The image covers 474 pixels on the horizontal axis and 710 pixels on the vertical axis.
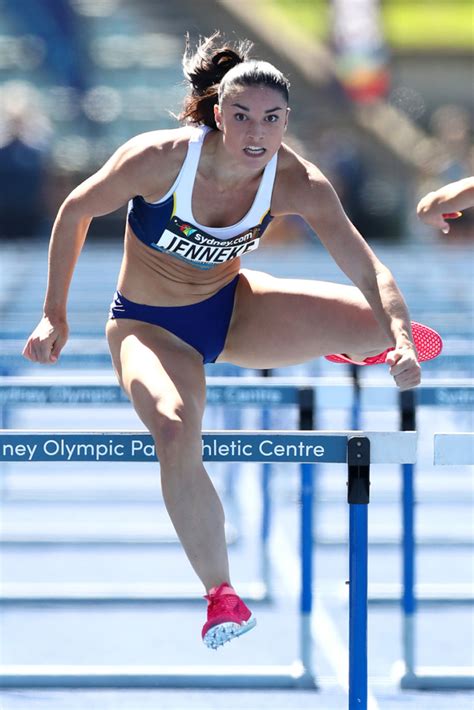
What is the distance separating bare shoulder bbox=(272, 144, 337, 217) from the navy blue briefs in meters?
0.46

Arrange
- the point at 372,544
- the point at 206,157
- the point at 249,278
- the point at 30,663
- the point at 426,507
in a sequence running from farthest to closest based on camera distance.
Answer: the point at 426,507, the point at 372,544, the point at 30,663, the point at 249,278, the point at 206,157

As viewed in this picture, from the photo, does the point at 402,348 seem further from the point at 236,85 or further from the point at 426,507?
the point at 426,507

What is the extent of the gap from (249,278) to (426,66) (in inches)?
677

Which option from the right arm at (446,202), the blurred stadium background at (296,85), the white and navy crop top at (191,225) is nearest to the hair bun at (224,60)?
the white and navy crop top at (191,225)

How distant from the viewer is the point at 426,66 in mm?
20688

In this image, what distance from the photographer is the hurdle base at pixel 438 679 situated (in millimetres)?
4805

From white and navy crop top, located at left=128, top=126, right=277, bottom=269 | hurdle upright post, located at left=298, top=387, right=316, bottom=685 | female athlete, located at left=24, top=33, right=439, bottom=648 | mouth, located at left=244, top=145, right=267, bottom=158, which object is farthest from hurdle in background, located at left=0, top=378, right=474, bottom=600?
mouth, located at left=244, top=145, right=267, bottom=158

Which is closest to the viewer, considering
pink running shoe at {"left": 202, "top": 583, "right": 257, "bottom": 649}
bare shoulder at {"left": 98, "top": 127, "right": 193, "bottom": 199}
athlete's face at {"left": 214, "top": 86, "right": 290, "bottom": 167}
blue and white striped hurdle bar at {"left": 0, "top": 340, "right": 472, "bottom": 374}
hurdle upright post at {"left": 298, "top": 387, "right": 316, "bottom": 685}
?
pink running shoe at {"left": 202, "top": 583, "right": 257, "bottom": 649}

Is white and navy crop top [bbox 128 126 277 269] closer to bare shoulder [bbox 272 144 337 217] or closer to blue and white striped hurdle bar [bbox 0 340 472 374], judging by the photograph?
bare shoulder [bbox 272 144 337 217]

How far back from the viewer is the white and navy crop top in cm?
378

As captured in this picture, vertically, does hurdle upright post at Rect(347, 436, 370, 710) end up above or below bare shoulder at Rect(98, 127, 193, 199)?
below

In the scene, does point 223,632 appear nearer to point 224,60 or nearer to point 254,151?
point 254,151

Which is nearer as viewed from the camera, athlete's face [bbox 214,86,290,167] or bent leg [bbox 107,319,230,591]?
bent leg [bbox 107,319,230,591]

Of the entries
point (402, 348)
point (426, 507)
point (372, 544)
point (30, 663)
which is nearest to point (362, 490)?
point (402, 348)
